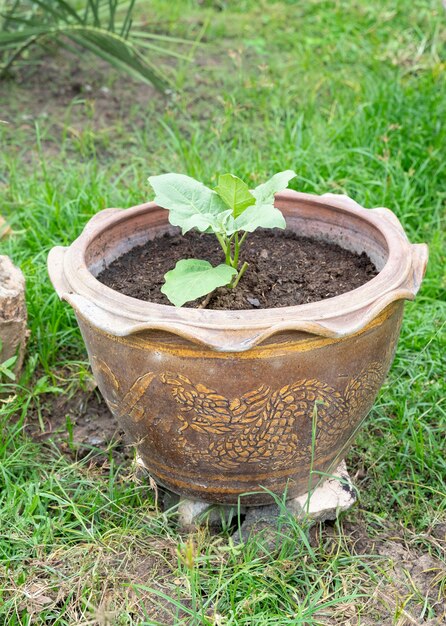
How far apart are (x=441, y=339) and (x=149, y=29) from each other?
3448mm

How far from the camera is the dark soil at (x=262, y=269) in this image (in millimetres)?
1784

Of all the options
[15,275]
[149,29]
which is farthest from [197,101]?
[15,275]

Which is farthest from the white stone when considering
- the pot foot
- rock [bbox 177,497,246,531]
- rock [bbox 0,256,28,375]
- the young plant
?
rock [bbox 0,256,28,375]

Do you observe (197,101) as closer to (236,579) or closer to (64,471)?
(64,471)

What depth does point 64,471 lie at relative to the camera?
218cm

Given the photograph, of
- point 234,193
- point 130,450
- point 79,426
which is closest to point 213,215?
point 234,193

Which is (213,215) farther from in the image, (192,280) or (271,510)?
(271,510)

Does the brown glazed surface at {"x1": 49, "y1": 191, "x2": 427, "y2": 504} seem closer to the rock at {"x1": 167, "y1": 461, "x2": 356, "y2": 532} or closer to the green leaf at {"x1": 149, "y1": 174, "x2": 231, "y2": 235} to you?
the rock at {"x1": 167, "y1": 461, "x2": 356, "y2": 532}

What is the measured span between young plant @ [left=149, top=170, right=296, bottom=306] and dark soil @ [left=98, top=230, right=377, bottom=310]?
75 mm

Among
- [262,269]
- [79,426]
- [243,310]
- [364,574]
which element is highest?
[243,310]

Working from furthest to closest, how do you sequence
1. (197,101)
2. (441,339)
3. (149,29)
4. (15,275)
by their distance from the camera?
(149,29) → (197,101) → (441,339) → (15,275)

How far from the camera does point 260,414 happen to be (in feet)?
5.26

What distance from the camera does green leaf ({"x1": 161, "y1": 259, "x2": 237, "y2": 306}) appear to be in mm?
1570

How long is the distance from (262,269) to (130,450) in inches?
28.6
